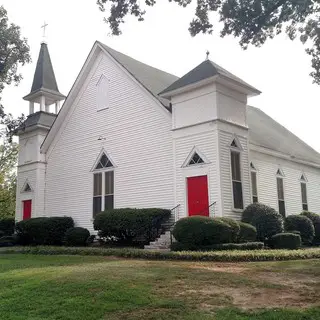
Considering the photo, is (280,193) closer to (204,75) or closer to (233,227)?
(204,75)

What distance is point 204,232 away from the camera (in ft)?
50.0

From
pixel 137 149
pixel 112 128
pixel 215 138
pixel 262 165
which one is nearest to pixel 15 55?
pixel 112 128

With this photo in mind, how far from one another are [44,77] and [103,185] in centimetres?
1062

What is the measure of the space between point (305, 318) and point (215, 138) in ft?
39.9

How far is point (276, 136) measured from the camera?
28578 millimetres

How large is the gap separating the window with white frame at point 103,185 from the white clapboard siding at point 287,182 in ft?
24.5

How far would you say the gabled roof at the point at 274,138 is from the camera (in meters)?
25.0

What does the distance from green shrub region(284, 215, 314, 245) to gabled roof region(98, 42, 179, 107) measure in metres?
8.19

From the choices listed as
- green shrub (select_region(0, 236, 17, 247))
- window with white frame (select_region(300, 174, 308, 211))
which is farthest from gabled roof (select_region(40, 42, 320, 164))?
green shrub (select_region(0, 236, 17, 247))

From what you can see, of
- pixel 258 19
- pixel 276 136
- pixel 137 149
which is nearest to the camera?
pixel 258 19

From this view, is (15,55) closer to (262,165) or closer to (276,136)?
(262,165)

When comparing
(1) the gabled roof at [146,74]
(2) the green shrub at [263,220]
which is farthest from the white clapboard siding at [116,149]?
(2) the green shrub at [263,220]

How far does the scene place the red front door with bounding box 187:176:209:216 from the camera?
722 inches

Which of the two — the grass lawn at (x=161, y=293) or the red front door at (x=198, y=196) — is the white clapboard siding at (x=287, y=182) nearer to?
the red front door at (x=198, y=196)
